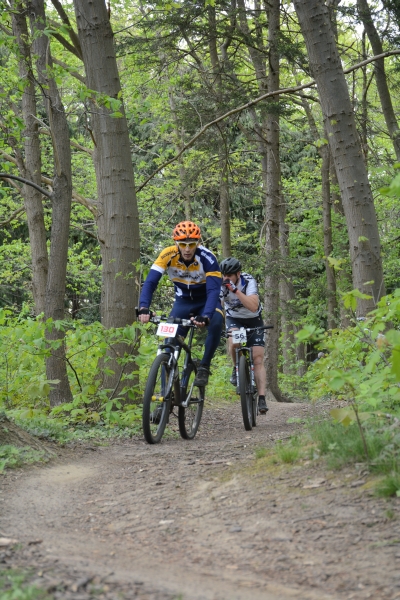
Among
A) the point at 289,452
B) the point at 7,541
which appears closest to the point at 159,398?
the point at 289,452

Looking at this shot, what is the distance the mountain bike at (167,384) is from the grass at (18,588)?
12.4ft

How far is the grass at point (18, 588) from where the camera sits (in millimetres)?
2713

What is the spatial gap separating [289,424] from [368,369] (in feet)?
15.5

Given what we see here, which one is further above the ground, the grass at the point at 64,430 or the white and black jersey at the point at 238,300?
the white and black jersey at the point at 238,300

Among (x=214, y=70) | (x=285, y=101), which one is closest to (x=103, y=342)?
(x=285, y=101)

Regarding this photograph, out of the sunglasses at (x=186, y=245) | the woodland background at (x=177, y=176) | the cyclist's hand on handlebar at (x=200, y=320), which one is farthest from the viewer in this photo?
the woodland background at (x=177, y=176)

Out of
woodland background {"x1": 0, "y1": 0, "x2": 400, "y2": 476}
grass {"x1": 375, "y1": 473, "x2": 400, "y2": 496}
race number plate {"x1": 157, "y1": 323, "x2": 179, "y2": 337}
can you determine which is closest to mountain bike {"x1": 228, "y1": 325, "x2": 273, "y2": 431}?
woodland background {"x1": 0, "y1": 0, "x2": 400, "y2": 476}

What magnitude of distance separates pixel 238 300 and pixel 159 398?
239cm

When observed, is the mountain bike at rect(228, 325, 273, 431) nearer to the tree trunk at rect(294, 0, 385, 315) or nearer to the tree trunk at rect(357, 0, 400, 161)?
the tree trunk at rect(294, 0, 385, 315)

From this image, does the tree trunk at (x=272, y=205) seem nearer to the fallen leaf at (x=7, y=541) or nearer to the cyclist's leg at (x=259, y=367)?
the cyclist's leg at (x=259, y=367)

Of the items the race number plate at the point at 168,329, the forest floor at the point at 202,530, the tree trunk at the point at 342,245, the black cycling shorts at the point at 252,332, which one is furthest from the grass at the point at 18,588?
the tree trunk at the point at 342,245

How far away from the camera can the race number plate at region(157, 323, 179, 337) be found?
7211 millimetres

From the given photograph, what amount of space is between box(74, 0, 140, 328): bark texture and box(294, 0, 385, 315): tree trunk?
2560 millimetres

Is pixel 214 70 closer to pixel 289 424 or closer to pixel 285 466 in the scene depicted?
pixel 289 424
